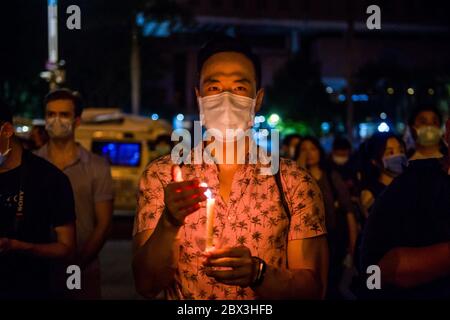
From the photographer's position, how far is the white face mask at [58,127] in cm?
616

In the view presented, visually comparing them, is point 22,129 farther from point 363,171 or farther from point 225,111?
point 225,111

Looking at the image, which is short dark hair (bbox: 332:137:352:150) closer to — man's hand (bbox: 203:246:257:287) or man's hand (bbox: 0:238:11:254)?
man's hand (bbox: 0:238:11:254)

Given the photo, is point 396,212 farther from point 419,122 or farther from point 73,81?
point 73,81

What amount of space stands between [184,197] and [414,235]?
1.03 metres

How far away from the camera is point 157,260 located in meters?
3.05

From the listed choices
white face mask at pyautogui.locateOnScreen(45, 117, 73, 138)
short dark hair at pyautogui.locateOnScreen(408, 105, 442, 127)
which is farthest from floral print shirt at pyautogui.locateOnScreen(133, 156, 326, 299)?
short dark hair at pyautogui.locateOnScreen(408, 105, 442, 127)

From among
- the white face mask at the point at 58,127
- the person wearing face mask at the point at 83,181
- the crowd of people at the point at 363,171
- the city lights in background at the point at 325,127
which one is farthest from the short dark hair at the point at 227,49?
the city lights in background at the point at 325,127

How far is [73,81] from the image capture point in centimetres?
3944

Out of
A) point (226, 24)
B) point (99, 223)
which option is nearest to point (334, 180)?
point (99, 223)

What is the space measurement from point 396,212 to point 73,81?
37184 millimetres

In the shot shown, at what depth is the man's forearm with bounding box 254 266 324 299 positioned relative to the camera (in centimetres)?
301

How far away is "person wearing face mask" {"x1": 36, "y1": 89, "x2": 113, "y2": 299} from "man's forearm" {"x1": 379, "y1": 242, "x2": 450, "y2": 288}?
2.69 m

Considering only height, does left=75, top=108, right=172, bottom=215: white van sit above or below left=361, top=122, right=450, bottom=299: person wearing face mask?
above

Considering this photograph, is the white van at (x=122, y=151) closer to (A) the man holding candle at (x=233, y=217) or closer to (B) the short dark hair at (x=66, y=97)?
(B) the short dark hair at (x=66, y=97)
